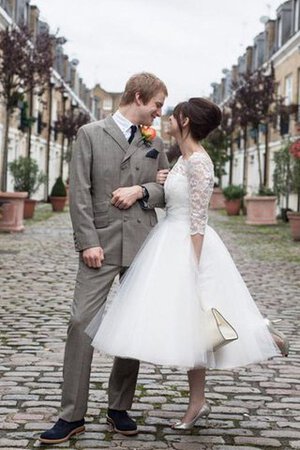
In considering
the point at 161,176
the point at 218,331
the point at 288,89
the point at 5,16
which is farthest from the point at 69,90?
the point at 218,331

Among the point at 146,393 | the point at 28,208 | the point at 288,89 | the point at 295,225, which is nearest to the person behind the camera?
the point at 146,393

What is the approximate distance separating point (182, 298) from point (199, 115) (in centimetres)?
98

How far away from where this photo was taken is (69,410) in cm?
407

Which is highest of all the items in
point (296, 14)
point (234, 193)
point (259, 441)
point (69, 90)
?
point (296, 14)

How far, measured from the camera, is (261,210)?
25281mm

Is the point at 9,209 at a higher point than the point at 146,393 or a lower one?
higher

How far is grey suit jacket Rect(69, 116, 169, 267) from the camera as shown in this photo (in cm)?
409

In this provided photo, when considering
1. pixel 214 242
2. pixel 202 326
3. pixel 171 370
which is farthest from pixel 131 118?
pixel 171 370

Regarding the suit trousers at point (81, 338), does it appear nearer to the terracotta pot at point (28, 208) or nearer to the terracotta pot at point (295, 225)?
the terracotta pot at point (295, 225)

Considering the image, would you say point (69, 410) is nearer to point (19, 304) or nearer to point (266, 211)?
point (19, 304)

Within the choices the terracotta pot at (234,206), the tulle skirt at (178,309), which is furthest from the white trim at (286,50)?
the tulle skirt at (178,309)

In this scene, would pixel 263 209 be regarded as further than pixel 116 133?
Yes

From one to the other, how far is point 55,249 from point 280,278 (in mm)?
5247

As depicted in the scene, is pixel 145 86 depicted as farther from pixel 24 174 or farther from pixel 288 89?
pixel 288 89
